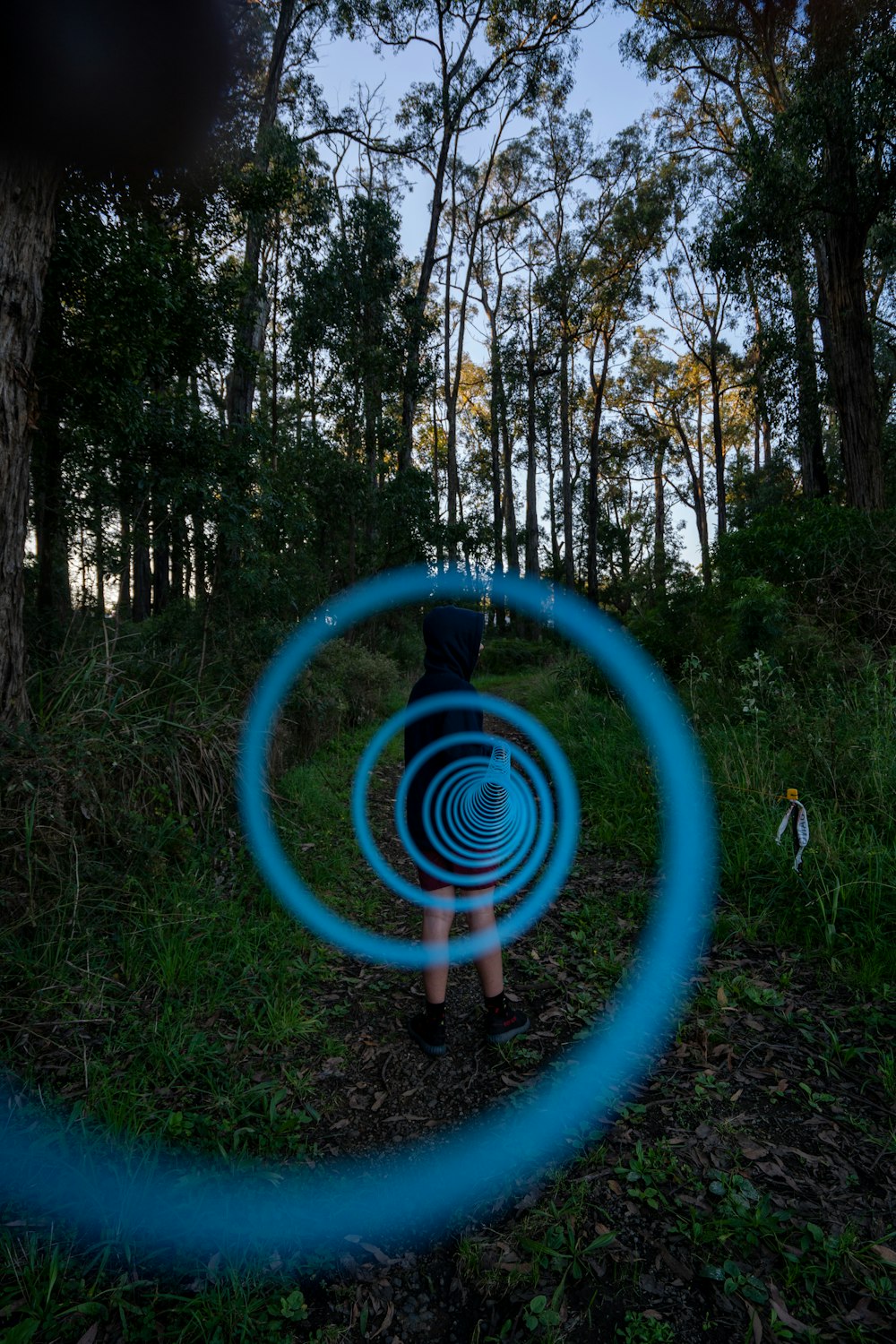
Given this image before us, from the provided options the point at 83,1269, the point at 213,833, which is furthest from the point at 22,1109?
the point at 213,833

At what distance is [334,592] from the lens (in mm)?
11656

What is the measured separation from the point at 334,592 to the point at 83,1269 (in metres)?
10.4

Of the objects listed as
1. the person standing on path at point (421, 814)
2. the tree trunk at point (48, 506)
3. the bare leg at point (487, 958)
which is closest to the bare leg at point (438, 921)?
the person standing on path at point (421, 814)

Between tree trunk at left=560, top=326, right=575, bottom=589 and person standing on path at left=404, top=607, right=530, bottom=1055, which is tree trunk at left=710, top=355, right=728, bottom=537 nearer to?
tree trunk at left=560, top=326, right=575, bottom=589

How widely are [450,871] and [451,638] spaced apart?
1101mm

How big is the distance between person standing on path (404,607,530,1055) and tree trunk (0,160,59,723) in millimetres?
2848

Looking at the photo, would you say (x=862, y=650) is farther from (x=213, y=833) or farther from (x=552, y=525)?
(x=552, y=525)

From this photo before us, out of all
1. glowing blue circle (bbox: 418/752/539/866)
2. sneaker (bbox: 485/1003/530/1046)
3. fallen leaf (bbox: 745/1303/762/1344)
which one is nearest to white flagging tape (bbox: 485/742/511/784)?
glowing blue circle (bbox: 418/752/539/866)

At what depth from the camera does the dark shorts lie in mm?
2781

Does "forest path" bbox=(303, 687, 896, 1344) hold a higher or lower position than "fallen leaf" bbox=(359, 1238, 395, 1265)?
higher

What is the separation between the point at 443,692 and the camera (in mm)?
2820

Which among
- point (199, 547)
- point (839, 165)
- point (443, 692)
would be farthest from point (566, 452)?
point (443, 692)

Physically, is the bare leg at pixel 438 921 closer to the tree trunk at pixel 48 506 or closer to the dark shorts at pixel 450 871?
the dark shorts at pixel 450 871

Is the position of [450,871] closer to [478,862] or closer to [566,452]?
[478,862]
